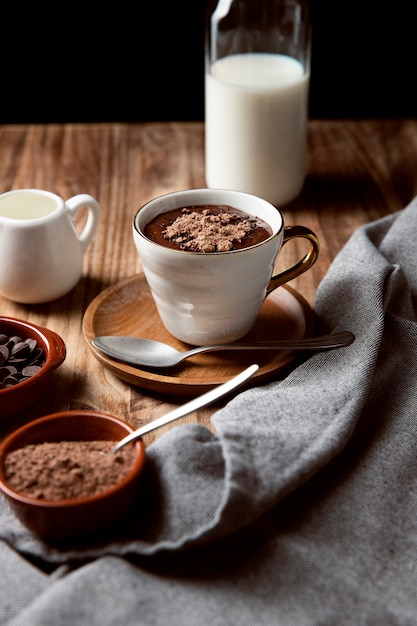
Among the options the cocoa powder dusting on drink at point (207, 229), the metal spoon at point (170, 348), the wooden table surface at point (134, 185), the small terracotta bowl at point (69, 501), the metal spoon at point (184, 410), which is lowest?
the wooden table surface at point (134, 185)

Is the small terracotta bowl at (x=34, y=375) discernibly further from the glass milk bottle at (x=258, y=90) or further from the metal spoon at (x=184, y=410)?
the glass milk bottle at (x=258, y=90)

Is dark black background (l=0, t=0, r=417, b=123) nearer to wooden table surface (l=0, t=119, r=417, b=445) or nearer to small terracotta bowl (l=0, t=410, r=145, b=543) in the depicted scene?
wooden table surface (l=0, t=119, r=417, b=445)

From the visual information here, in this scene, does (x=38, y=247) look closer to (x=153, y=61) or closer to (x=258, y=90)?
(x=258, y=90)

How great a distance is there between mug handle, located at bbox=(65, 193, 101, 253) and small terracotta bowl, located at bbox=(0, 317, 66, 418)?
0.26 meters

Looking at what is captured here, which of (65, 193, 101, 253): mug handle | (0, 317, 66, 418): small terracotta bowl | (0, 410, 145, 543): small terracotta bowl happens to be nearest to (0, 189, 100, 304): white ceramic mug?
(65, 193, 101, 253): mug handle

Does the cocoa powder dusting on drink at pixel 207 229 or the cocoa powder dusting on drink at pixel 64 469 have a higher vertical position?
the cocoa powder dusting on drink at pixel 207 229

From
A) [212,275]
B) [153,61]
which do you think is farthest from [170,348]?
[153,61]

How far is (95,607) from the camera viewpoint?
27.3 inches

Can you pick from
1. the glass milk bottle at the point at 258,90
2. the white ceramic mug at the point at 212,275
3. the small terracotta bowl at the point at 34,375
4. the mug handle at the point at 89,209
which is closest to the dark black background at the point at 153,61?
the glass milk bottle at the point at 258,90

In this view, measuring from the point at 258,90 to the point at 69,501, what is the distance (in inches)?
37.8

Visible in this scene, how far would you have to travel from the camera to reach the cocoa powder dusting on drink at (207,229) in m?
1.01

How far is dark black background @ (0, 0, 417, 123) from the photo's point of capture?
2.27m

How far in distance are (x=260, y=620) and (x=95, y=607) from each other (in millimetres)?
146

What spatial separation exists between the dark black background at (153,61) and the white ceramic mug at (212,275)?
1342mm
